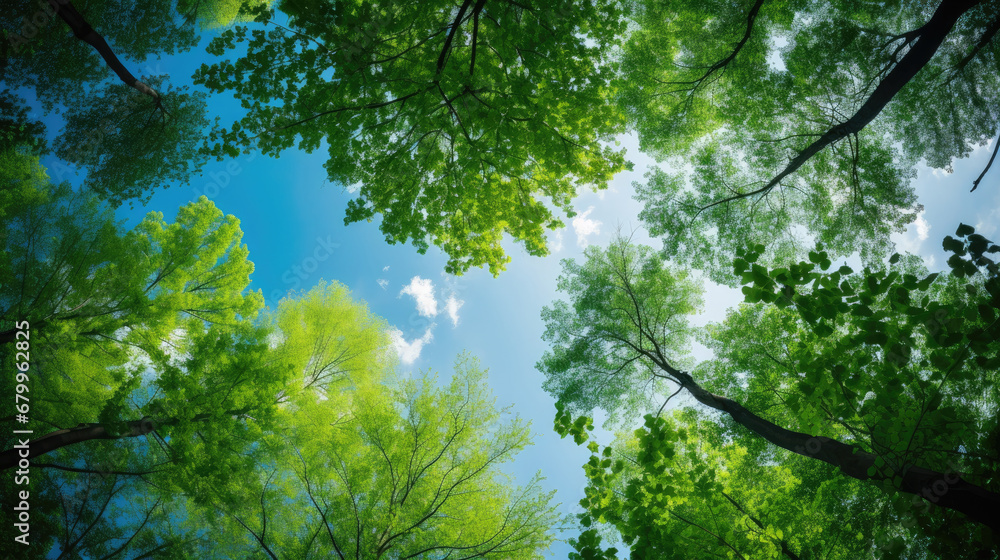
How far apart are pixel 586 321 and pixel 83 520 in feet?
35.4

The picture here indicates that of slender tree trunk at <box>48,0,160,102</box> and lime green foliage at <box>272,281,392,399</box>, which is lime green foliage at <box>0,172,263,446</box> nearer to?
lime green foliage at <box>272,281,392,399</box>

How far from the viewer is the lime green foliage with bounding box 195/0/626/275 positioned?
4609mm

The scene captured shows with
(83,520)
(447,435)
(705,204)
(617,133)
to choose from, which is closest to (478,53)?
(617,133)

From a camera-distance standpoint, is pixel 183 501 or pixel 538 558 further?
pixel 183 501

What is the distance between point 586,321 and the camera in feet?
27.0

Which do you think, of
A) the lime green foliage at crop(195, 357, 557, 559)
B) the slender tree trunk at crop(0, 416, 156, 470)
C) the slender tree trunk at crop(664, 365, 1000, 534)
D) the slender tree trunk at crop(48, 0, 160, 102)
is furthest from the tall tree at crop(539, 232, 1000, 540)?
the slender tree trunk at crop(48, 0, 160, 102)

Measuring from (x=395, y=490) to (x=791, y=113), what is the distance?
10256mm

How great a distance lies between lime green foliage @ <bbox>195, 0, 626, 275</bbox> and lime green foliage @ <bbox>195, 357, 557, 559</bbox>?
13.0 feet

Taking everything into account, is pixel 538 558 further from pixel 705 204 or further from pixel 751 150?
pixel 751 150

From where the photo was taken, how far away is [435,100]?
17.0 ft

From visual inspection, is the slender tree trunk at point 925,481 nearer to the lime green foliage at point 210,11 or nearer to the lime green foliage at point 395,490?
the lime green foliage at point 395,490

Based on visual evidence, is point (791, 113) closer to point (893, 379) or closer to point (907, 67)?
point (907, 67)

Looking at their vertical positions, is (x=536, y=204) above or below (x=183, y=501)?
above

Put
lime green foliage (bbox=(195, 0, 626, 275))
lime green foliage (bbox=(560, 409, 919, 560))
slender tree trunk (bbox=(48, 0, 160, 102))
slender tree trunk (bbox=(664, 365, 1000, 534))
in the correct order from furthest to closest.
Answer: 1. slender tree trunk (bbox=(48, 0, 160, 102))
2. lime green foliage (bbox=(195, 0, 626, 275))
3. lime green foliage (bbox=(560, 409, 919, 560))
4. slender tree trunk (bbox=(664, 365, 1000, 534))
